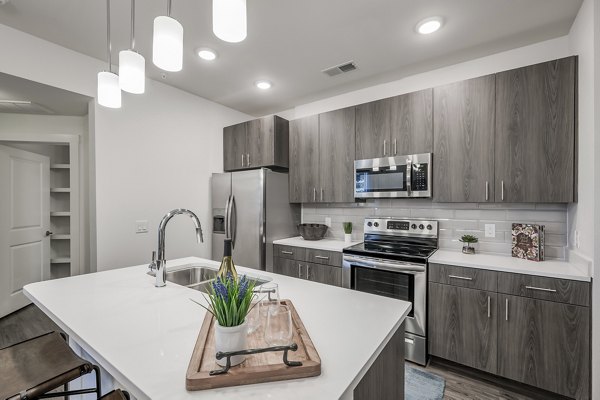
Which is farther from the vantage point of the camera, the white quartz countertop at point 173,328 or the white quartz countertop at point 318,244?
the white quartz countertop at point 318,244

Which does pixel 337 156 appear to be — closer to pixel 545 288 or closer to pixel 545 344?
pixel 545 288

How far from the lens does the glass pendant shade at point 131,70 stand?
116cm

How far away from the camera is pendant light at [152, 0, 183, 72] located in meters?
0.98

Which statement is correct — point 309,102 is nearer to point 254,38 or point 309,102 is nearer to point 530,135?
point 254,38

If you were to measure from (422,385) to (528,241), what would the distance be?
4.52 feet

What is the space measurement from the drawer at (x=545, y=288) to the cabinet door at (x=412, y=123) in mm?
1190

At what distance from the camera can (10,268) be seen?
320 centimetres

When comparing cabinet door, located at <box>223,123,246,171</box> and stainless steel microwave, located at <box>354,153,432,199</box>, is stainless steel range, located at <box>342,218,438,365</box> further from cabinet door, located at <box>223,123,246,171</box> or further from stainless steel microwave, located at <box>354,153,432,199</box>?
cabinet door, located at <box>223,123,246,171</box>

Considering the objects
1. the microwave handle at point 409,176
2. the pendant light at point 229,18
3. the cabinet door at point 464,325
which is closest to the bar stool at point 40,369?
the pendant light at point 229,18

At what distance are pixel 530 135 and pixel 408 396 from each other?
2.08 meters

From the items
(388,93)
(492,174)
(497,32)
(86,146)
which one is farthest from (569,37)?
(86,146)

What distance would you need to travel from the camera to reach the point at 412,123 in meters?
2.53

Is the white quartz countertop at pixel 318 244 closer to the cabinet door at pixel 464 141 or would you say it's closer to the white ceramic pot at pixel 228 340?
the cabinet door at pixel 464 141

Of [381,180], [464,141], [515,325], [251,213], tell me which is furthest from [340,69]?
[515,325]
